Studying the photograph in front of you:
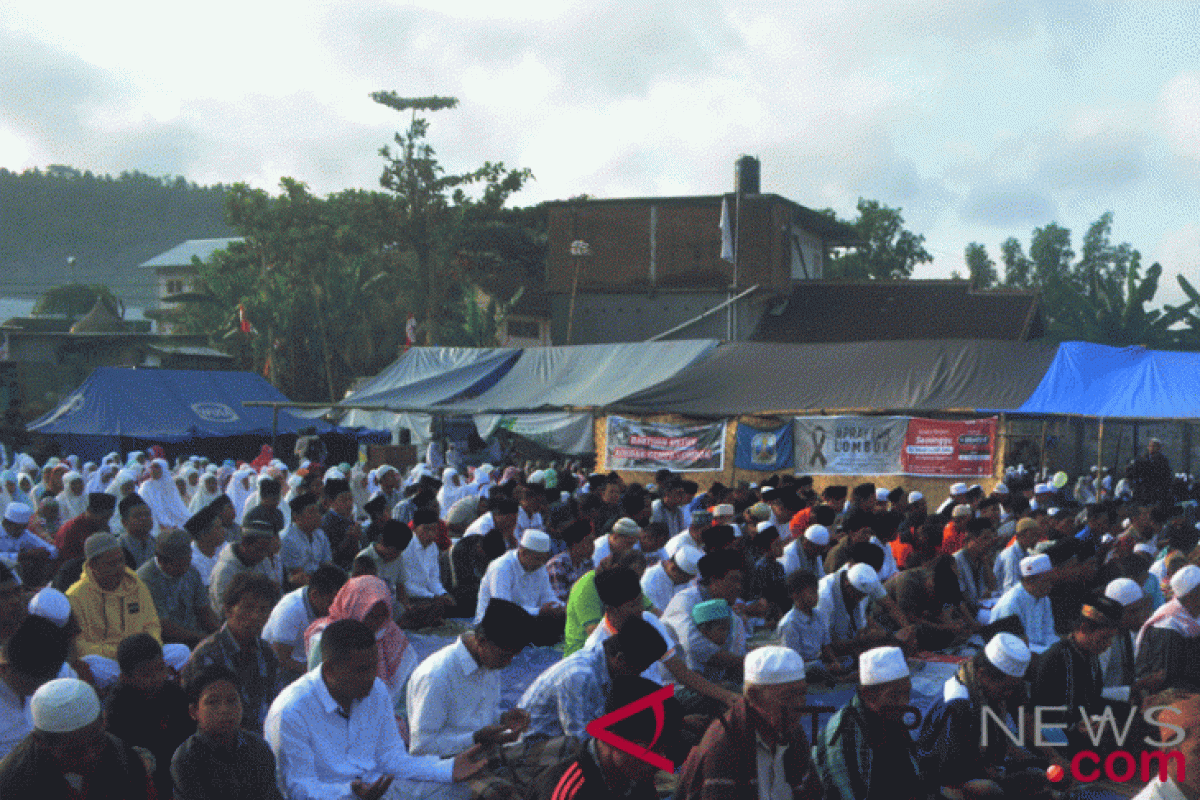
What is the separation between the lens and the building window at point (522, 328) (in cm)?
4220

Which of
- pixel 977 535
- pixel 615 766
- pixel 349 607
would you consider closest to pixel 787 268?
pixel 977 535

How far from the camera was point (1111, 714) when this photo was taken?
264 inches

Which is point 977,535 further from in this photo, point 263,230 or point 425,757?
point 263,230

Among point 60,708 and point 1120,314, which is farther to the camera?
point 1120,314

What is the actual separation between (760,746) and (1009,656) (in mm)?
1873

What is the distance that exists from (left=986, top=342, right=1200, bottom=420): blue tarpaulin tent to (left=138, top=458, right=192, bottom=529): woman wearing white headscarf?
1251cm

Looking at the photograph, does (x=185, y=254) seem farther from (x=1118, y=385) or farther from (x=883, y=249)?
(x=1118, y=385)

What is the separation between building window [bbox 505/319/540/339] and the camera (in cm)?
4220

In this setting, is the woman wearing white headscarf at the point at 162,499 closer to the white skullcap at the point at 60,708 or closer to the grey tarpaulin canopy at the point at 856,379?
the grey tarpaulin canopy at the point at 856,379

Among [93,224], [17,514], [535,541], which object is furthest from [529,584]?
[93,224]

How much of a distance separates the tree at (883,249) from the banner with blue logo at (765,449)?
3509cm

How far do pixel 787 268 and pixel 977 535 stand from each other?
2583cm

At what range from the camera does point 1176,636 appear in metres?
7.56

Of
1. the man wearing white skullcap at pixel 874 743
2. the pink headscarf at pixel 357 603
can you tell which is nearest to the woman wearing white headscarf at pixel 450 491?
the pink headscarf at pixel 357 603
